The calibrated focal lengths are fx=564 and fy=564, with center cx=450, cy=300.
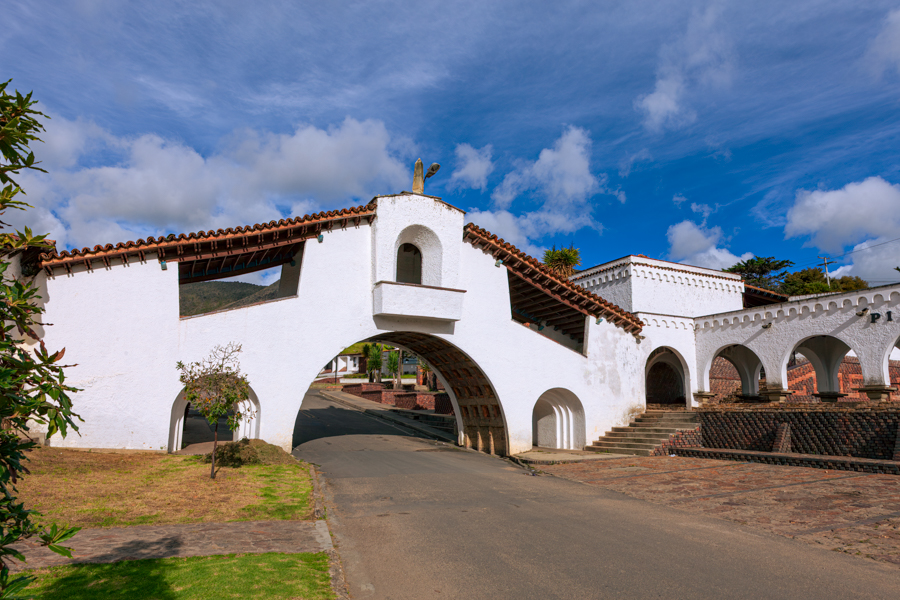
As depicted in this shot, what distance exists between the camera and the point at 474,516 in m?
10.2

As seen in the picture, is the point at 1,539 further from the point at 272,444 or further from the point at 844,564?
the point at 272,444

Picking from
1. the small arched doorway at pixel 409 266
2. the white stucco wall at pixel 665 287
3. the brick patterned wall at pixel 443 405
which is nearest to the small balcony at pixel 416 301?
the small arched doorway at pixel 409 266

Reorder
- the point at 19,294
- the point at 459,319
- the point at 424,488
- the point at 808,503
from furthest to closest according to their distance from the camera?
the point at 459,319 < the point at 424,488 < the point at 808,503 < the point at 19,294

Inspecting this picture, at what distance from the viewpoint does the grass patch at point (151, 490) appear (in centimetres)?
909

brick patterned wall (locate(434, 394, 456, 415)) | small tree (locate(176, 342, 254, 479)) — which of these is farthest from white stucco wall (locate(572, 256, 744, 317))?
small tree (locate(176, 342, 254, 479))

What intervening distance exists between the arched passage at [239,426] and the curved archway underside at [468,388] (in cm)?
483

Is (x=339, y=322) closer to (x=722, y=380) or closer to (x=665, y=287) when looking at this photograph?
(x=665, y=287)

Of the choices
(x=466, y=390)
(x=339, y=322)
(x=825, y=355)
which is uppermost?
(x=339, y=322)

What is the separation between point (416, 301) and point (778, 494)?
1073 cm

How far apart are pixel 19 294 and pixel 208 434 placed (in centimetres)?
2146

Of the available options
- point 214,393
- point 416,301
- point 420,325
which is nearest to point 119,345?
point 214,393

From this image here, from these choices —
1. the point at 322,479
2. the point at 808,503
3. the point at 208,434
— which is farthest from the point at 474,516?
the point at 208,434

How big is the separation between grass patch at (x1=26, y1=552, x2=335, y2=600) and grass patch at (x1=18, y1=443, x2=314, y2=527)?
256 centimetres

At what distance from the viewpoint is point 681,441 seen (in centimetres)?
2003
